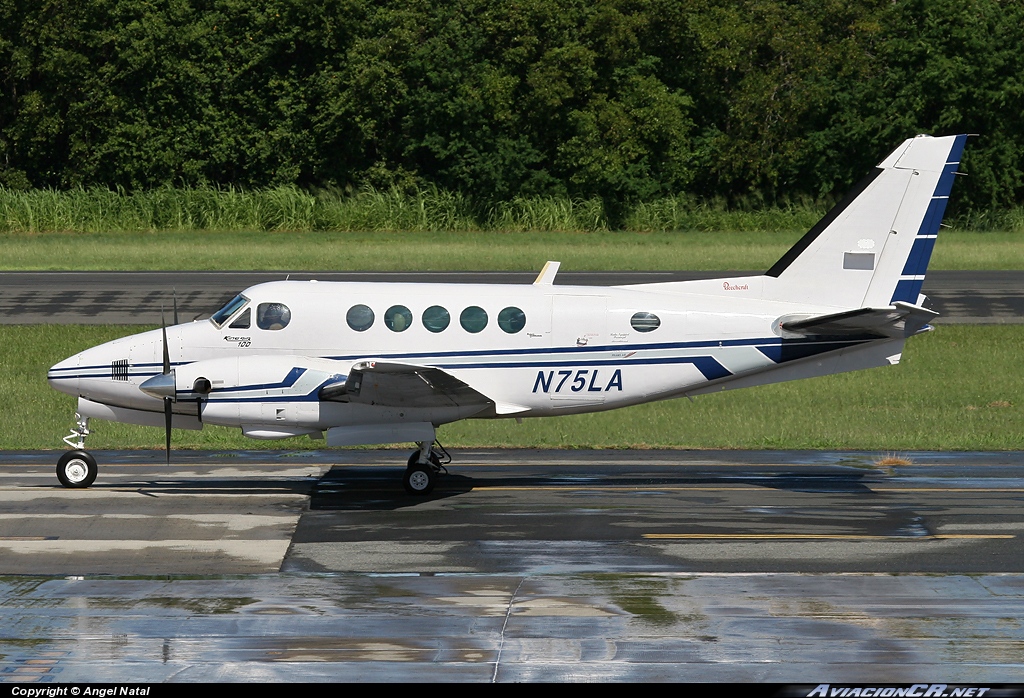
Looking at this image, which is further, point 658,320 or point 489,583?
point 658,320

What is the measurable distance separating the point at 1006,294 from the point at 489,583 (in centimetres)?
2804

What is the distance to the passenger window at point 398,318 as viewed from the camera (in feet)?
56.7

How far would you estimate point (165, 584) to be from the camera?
13.2 meters

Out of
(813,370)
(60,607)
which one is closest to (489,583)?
(60,607)

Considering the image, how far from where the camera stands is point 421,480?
56.8 ft

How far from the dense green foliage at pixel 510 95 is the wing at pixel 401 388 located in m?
37.3

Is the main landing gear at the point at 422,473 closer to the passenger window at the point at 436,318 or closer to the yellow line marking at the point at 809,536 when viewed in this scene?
the passenger window at the point at 436,318

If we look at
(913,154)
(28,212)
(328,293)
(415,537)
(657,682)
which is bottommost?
(28,212)

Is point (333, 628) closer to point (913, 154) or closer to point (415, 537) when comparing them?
point (415, 537)

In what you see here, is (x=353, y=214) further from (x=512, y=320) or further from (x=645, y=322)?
(x=645, y=322)

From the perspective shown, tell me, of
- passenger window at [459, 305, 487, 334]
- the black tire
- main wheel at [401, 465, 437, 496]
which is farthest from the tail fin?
→ main wheel at [401, 465, 437, 496]

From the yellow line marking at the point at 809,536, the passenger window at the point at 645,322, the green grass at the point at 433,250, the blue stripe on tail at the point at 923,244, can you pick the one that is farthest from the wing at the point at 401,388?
the green grass at the point at 433,250

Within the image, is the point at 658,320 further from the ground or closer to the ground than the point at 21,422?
further from the ground

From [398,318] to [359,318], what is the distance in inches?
21.2
